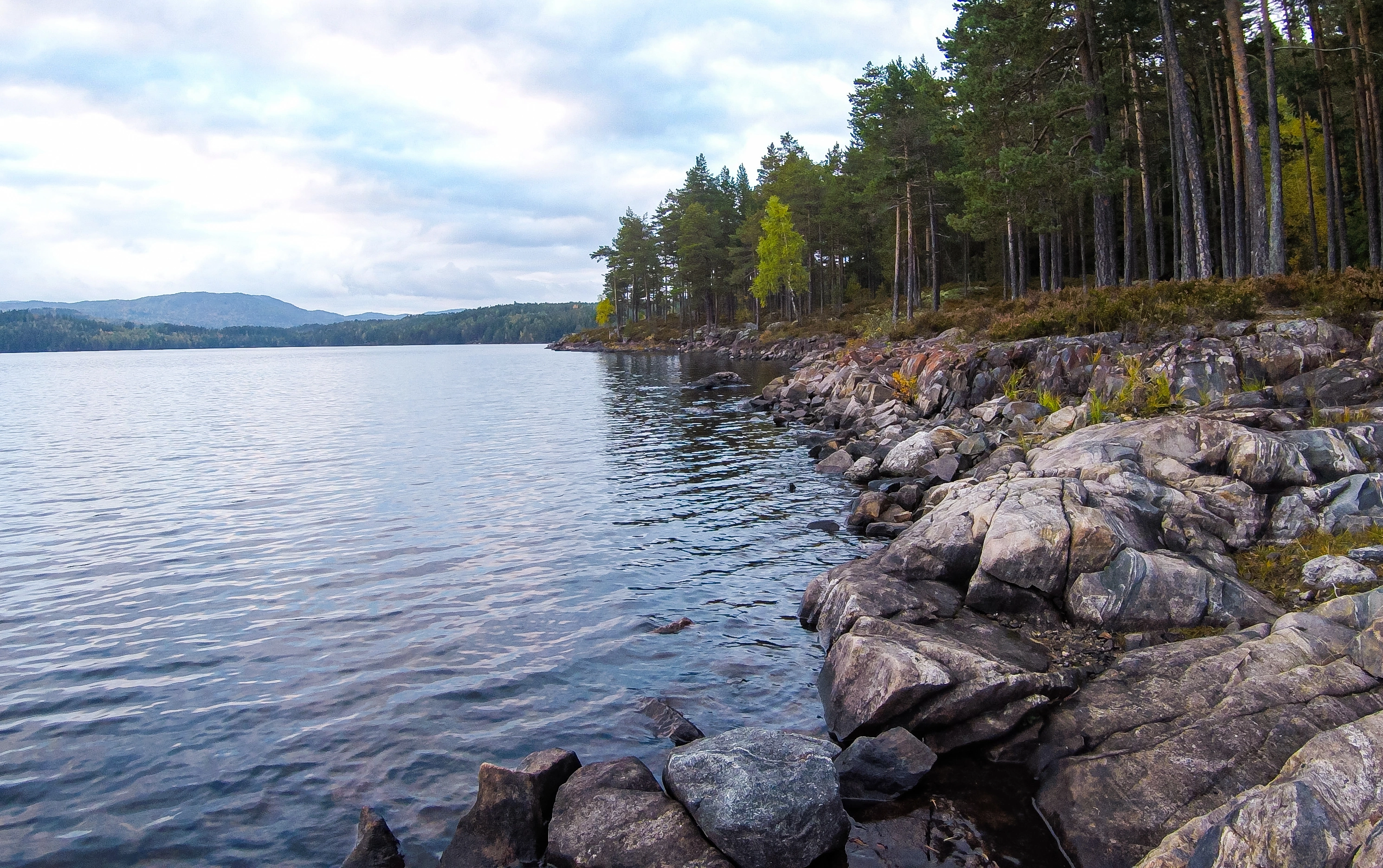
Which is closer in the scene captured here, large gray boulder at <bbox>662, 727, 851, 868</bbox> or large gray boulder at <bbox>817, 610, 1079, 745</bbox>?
large gray boulder at <bbox>662, 727, 851, 868</bbox>

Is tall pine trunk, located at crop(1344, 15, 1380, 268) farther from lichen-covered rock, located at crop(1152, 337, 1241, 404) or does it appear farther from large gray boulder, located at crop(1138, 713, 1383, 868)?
large gray boulder, located at crop(1138, 713, 1383, 868)

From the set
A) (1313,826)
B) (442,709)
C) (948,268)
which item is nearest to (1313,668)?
(1313,826)

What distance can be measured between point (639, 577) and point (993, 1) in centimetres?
3006

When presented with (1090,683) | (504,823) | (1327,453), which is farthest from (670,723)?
(1327,453)

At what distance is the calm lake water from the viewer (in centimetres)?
788

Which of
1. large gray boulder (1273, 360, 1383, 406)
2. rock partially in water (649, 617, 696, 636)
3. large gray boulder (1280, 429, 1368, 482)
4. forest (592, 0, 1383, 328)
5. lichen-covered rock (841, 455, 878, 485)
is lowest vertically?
rock partially in water (649, 617, 696, 636)

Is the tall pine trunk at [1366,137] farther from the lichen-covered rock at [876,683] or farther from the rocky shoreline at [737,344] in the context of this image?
the lichen-covered rock at [876,683]

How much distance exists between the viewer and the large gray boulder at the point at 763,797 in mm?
6492

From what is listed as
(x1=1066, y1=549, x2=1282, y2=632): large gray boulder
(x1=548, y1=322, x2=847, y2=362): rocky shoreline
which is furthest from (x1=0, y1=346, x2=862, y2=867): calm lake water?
(x1=548, y1=322, x2=847, y2=362): rocky shoreline

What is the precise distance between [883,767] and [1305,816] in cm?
351

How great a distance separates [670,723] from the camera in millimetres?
8961

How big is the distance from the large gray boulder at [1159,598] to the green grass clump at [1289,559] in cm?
44

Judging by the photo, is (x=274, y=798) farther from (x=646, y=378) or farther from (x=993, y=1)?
(x=646, y=378)

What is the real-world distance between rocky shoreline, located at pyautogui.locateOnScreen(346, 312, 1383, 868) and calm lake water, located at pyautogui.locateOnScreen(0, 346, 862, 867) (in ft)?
3.46
